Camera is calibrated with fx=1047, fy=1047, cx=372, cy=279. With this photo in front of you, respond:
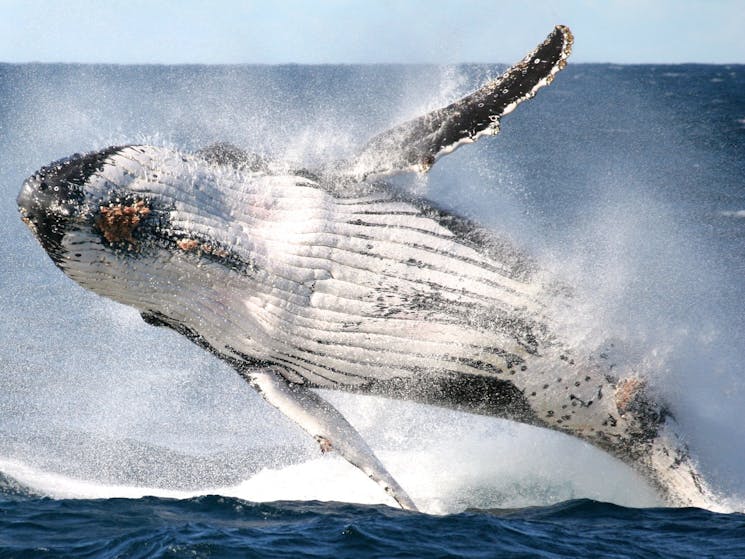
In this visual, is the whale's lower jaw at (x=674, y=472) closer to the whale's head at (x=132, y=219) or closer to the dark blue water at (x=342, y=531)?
the dark blue water at (x=342, y=531)

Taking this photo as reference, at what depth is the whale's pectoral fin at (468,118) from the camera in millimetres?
8664

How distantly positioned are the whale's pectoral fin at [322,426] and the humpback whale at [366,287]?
0.01 metres

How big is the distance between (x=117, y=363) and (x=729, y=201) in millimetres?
18980

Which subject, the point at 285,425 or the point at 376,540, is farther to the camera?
the point at 285,425

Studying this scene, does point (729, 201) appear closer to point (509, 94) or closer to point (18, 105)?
point (509, 94)

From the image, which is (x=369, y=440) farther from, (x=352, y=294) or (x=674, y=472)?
(x=352, y=294)

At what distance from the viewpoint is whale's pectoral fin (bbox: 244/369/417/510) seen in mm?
9195

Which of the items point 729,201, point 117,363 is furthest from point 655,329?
point 729,201

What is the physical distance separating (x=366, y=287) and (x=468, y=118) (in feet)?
5.45

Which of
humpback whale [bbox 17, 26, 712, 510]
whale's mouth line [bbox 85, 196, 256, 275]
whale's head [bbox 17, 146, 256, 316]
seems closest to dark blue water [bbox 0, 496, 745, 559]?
humpback whale [bbox 17, 26, 712, 510]

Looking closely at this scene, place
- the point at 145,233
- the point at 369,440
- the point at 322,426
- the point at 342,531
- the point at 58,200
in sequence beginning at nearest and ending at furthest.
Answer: the point at 58,200 < the point at 145,233 < the point at 342,531 < the point at 322,426 < the point at 369,440

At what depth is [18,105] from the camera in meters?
81.3

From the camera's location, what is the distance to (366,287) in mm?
8875

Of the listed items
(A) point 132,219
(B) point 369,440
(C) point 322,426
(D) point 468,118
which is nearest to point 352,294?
(C) point 322,426
